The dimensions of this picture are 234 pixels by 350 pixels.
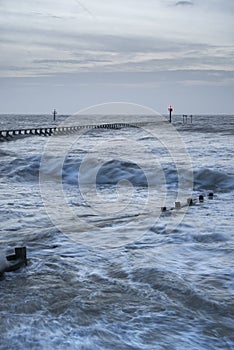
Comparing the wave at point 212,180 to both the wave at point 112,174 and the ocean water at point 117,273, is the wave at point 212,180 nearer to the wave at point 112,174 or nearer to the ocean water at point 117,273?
the wave at point 112,174

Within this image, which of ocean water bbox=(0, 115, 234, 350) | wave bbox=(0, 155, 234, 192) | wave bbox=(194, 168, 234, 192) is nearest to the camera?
ocean water bbox=(0, 115, 234, 350)

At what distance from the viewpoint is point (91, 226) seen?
885 cm

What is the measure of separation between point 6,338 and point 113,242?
12.1 feet

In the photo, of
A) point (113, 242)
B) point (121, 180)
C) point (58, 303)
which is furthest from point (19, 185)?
point (58, 303)

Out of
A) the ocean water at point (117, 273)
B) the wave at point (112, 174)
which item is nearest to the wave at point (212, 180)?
the wave at point (112, 174)

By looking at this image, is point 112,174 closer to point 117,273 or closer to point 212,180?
point 212,180

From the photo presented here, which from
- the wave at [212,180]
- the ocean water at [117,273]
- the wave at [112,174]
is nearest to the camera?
the ocean water at [117,273]

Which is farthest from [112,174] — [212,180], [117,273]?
[117,273]

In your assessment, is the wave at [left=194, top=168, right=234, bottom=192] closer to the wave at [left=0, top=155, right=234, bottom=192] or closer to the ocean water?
the wave at [left=0, top=155, right=234, bottom=192]

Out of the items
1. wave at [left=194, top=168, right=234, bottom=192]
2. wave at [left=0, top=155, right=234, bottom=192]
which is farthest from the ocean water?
wave at [left=0, top=155, right=234, bottom=192]

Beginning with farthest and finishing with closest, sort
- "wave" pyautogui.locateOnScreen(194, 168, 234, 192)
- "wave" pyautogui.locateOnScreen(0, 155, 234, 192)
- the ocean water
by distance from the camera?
"wave" pyautogui.locateOnScreen(0, 155, 234, 192), "wave" pyautogui.locateOnScreen(194, 168, 234, 192), the ocean water

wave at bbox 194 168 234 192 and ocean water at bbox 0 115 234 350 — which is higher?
ocean water at bbox 0 115 234 350

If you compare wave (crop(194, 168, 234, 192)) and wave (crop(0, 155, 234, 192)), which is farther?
wave (crop(0, 155, 234, 192))

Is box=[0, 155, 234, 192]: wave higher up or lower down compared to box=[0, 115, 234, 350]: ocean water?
lower down
